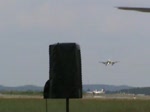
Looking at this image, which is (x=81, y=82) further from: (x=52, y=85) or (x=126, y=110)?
(x=126, y=110)

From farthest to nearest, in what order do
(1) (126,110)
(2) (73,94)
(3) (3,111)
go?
(1) (126,110)
(3) (3,111)
(2) (73,94)

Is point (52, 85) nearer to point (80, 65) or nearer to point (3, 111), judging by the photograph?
point (80, 65)

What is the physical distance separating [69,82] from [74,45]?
847mm

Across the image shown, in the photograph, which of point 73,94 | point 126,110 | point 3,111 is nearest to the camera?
point 73,94

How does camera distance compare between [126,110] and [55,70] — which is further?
[126,110]

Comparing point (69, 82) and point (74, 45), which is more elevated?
point (74, 45)

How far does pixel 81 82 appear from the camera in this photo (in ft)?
45.0

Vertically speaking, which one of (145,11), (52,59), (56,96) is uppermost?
(145,11)

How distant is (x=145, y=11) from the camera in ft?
45.4

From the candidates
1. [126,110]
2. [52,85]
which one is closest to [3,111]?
[126,110]

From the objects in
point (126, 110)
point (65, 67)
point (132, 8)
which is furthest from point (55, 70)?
point (126, 110)

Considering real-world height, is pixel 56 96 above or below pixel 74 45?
below

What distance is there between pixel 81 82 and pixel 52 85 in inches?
26.1

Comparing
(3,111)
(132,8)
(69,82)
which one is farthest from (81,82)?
(3,111)
